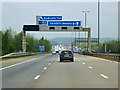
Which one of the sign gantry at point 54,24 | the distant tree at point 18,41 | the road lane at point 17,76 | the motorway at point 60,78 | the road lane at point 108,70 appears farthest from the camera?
the distant tree at point 18,41

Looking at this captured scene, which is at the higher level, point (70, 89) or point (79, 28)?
point (79, 28)

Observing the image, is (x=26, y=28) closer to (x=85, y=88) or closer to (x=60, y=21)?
(x=60, y=21)

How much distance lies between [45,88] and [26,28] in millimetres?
51034

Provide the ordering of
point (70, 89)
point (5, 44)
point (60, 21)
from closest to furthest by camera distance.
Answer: point (70, 89) → point (60, 21) → point (5, 44)

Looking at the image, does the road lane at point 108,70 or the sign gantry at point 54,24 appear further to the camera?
the sign gantry at point 54,24

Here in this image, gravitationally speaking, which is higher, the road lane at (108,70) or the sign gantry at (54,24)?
the sign gantry at (54,24)

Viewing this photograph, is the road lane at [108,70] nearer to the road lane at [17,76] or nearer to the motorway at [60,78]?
the motorway at [60,78]

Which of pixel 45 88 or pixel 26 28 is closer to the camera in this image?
pixel 45 88

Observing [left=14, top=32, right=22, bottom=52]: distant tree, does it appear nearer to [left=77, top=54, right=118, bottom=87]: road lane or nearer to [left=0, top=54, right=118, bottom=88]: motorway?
[left=77, top=54, right=118, bottom=87]: road lane

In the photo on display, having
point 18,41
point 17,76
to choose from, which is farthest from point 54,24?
point 18,41

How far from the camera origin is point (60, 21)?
59031 mm

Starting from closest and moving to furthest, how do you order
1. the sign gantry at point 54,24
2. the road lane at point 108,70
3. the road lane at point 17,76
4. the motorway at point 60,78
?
the motorway at point 60,78 < the road lane at point 17,76 < the road lane at point 108,70 < the sign gantry at point 54,24

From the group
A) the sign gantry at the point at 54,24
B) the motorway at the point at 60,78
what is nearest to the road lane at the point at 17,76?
the motorway at the point at 60,78

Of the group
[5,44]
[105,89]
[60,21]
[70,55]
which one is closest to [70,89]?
[105,89]
